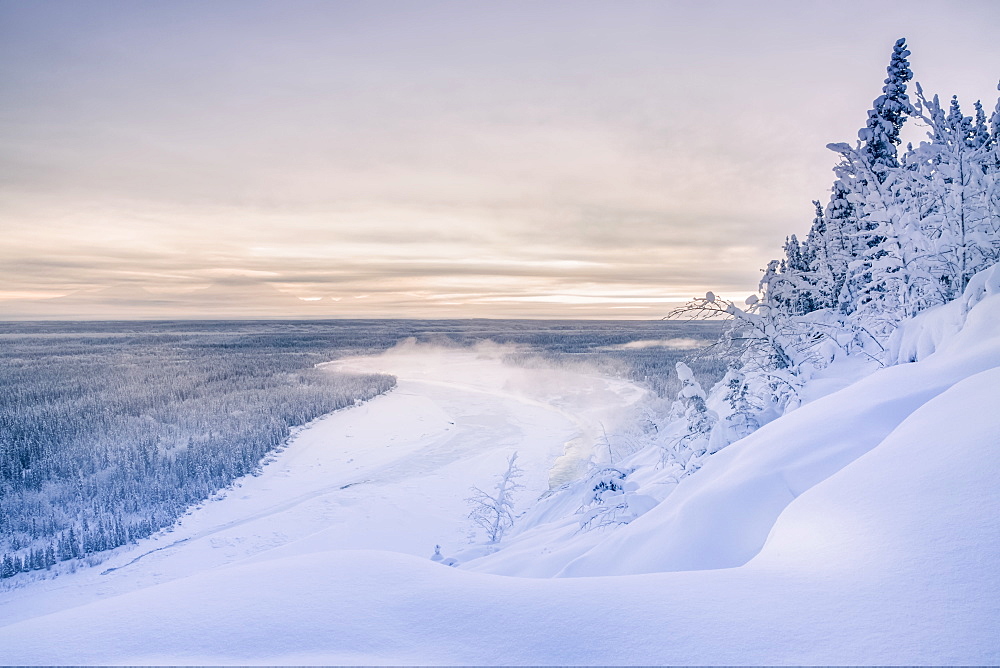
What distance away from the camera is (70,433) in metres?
20.1

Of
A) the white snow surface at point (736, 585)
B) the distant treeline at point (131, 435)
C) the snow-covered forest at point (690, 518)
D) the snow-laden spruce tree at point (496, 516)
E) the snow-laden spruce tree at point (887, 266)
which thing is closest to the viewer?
the white snow surface at point (736, 585)

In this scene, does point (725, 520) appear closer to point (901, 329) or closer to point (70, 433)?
point (901, 329)

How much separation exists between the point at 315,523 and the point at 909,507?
12.4m

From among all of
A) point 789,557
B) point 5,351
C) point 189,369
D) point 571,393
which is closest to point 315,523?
point 789,557

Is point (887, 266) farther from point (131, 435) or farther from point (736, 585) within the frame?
point (131, 435)

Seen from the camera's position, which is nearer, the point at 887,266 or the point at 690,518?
the point at 690,518

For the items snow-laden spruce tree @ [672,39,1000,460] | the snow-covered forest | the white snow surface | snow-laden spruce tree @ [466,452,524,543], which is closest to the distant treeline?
the snow-covered forest

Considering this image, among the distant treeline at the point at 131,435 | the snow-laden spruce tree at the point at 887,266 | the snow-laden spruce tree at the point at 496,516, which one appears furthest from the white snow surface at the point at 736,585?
the distant treeline at the point at 131,435

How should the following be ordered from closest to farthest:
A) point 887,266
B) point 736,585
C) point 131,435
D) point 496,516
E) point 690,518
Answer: point 736,585, point 690,518, point 887,266, point 496,516, point 131,435

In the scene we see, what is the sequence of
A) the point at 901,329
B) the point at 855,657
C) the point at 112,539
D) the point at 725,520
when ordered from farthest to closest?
the point at 112,539 → the point at 901,329 → the point at 725,520 → the point at 855,657

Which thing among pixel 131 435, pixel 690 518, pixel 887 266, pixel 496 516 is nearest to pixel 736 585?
pixel 690 518

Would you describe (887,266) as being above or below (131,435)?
above

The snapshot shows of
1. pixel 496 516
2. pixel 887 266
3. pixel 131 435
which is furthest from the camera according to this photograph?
pixel 131 435

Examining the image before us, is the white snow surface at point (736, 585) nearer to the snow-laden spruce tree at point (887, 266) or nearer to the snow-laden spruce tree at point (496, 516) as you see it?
the snow-laden spruce tree at point (887, 266)
